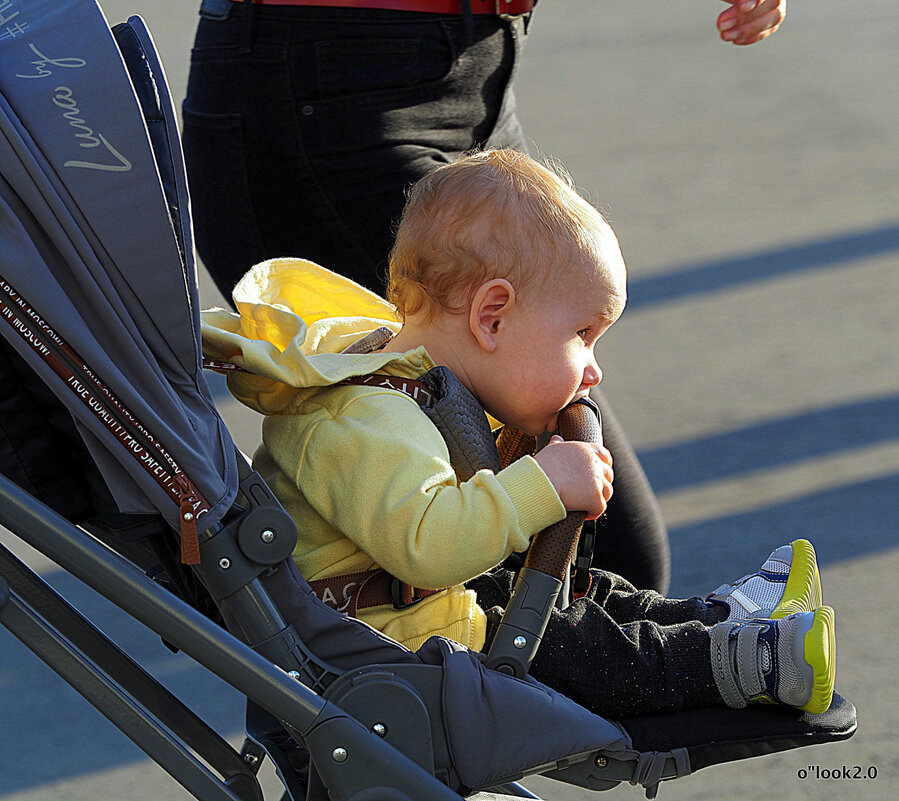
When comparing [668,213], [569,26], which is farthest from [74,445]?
[569,26]

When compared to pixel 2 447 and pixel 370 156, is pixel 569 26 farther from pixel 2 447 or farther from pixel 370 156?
pixel 2 447

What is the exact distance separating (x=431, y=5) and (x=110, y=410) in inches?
38.3

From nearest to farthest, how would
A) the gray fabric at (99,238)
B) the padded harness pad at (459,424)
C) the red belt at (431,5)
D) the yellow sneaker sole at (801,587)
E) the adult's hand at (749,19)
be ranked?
1. the gray fabric at (99,238)
2. the padded harness pad at (459,424)
3. the yellow sneaker sole at (801,587)
4. the red belt at (431,5)
5. the adult's hand at (749,19)

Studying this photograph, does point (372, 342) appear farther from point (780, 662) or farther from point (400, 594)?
point (780, 662)

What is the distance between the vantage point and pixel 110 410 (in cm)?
139

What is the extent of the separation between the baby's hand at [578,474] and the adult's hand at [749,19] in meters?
1.02

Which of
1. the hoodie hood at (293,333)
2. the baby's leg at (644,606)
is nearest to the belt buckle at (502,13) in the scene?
the hoodie hood at (293,333)

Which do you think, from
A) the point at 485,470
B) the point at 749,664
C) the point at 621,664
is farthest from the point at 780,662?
the point at 485,470

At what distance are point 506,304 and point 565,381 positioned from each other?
126 millimetres

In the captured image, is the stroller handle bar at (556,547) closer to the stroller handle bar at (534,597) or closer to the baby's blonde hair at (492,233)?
the stroller handle bar at (534,597)

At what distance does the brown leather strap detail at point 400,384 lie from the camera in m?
1.59

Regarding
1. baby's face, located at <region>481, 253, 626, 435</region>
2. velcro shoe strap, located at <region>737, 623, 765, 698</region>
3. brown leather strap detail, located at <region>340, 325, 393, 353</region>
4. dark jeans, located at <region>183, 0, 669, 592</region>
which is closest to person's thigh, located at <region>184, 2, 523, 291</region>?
dark jeans, located at <region>183, 0, 669, 592</region>

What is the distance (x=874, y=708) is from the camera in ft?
8.62

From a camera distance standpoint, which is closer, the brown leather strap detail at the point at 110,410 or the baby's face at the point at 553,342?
the brown leather strap detail at the point at 110,410
